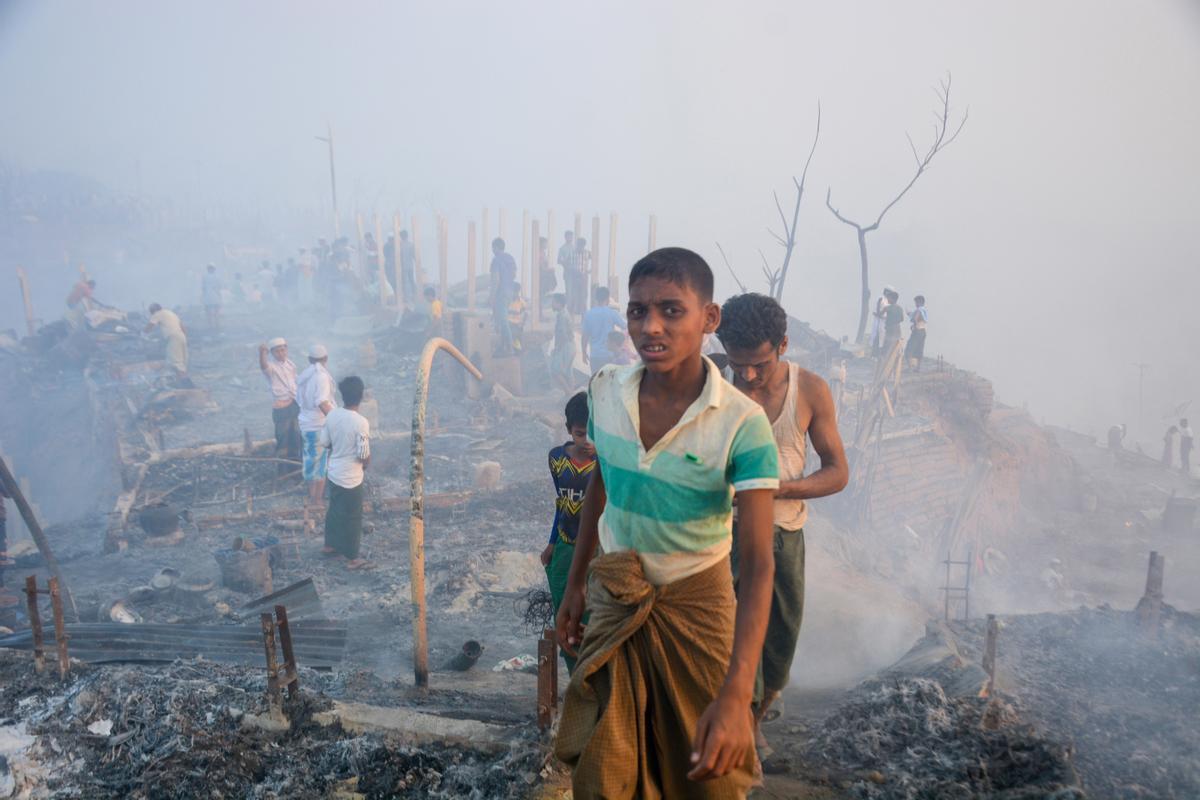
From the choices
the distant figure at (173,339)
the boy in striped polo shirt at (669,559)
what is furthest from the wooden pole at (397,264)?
the boy in striped polo shirt at (669,559)

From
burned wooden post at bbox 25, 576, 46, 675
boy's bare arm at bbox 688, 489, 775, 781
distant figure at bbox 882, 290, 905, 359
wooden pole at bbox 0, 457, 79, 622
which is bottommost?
wooden pole at bbox 0, 457, 79, 622

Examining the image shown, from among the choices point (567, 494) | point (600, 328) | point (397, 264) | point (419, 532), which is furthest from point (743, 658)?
point (397, 264)

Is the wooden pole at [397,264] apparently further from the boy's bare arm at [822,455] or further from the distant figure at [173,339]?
the boy's bare arm at [822,455]

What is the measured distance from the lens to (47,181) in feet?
119

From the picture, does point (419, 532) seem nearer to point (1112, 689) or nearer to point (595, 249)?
point (1112, 689)

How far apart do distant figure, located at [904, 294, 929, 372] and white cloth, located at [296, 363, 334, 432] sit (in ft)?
36.6

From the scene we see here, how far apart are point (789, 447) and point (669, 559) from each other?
1227 mm

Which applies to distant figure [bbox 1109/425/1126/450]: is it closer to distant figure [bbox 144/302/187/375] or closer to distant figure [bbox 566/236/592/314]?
distant figure [bbox 566/236/592/314]

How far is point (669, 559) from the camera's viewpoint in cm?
191

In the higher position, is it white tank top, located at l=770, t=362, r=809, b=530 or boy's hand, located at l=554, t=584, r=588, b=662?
white tank top, located at l=770, t=362, r=809, b=530

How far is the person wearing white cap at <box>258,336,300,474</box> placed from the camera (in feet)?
32.8

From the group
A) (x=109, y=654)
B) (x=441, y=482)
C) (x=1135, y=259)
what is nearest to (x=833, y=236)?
(x=1135, y=259)

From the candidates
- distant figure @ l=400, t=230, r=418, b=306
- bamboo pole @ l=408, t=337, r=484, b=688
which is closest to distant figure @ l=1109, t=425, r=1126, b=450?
distant figure @ l=400, t=230, r=418, b=306

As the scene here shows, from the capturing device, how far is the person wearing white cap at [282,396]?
1001 cm
